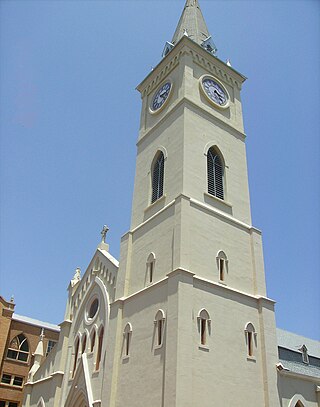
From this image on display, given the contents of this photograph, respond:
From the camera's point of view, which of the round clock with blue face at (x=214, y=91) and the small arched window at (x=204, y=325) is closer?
the small arched window at (x=204, y=325)

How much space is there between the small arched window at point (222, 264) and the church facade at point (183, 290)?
6 centimetres

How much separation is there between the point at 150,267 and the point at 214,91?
1324 cm

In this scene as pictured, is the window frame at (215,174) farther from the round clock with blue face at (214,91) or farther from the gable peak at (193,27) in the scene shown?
the gable peak at (193,27)

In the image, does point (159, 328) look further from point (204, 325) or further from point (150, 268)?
point (150, 268)

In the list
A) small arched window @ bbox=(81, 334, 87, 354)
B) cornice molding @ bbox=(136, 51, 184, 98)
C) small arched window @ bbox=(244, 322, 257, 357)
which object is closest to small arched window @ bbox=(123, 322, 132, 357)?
small arched window @ bbox=(81, 334, 87, 354)

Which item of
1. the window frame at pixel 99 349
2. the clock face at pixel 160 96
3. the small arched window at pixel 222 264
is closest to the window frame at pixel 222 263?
the small arched window at pixel 222 264

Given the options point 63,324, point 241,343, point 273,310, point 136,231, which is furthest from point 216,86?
point 63,324

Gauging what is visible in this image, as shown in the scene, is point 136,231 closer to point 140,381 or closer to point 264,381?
point 140,381

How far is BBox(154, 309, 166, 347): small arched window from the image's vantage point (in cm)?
1823

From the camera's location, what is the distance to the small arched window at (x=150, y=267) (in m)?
20.9

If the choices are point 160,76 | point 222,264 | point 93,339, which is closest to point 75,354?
point 93,339

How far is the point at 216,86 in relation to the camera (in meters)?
28.1

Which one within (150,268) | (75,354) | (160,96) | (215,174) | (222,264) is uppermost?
(160,96)

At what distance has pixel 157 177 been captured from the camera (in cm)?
2489
